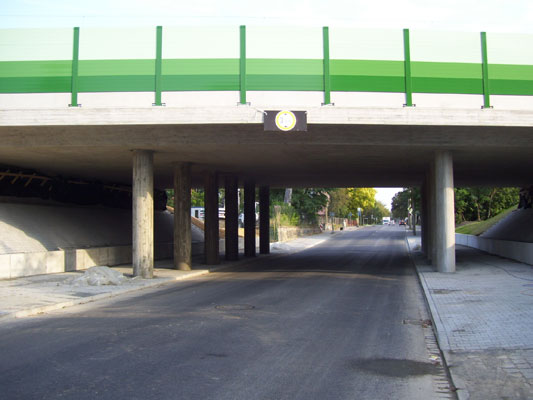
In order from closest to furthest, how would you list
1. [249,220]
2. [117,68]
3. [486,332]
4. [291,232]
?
1. [486,332]
2. [117,68]
3. [249,220]
4. [291,232]

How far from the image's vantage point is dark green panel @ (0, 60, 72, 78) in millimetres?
17453

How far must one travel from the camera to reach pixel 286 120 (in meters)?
16.3

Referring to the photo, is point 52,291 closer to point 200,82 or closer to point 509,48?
point 200,82

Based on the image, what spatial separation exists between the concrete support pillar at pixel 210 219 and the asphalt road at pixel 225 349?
11.9 metres

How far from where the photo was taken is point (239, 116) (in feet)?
54.3

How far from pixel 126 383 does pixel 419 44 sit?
613 inches

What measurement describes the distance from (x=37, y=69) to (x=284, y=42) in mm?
8422

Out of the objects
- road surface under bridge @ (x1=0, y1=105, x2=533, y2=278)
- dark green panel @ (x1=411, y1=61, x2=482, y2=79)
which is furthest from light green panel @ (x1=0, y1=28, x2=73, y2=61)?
dark green panel @ (x1=411, y1=61, x2=482, y2=79)

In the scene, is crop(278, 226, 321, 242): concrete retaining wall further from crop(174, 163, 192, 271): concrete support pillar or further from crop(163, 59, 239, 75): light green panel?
crop(163, 59, 239, 75): light green panel

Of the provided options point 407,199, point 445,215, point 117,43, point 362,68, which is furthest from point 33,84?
point 407,199

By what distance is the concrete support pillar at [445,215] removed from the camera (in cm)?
1958

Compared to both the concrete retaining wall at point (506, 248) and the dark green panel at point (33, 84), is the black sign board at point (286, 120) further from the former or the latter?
the concrete retaining wall at point (506, 248)

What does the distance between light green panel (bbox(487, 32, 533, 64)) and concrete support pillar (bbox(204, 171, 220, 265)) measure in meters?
14.0

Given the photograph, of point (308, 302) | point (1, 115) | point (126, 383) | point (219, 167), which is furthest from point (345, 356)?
point (219, 167)
